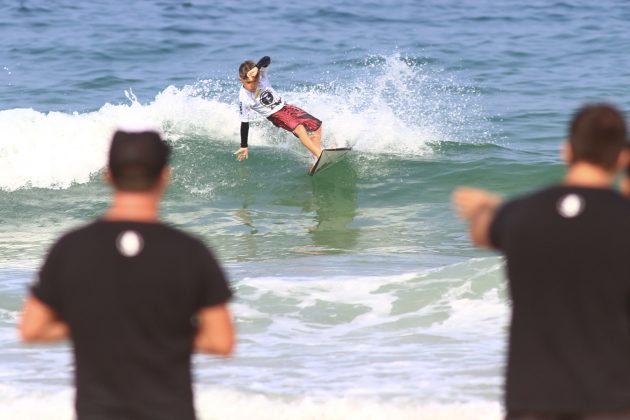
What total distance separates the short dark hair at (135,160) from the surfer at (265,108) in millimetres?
9792

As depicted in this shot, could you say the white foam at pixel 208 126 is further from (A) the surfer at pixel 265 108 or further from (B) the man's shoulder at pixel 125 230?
(B) the man's shoulder at pixel 125 230

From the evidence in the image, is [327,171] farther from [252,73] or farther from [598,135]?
[598,135]

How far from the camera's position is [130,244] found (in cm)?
294

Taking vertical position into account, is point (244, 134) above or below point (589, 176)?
below

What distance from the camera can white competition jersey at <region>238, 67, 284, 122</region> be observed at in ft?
44.1

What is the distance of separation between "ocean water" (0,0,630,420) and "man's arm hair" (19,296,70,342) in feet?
9.86

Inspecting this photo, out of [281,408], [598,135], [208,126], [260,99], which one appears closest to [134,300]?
[598,135]

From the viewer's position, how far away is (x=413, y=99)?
63.3 feet

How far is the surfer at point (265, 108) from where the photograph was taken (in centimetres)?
1320

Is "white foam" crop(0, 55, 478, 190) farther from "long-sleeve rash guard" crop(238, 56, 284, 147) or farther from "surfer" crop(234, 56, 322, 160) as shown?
"long-sleeve rash guard" crop(238, 56, 284, 147)

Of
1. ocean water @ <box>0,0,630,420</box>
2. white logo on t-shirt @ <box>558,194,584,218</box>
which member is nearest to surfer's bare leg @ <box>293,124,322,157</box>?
ocean water @ <box>0,0,630,420</box>

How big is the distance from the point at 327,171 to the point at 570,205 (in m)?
12.2

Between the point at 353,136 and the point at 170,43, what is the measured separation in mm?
9968

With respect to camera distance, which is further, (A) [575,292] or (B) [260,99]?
(B) [260,99]
